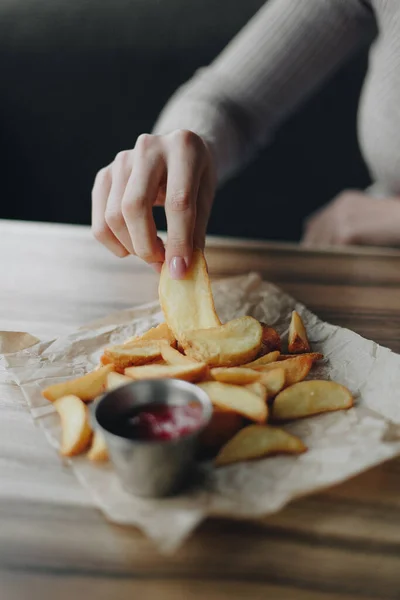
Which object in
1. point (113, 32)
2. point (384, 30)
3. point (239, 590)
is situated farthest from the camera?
point (113, 32)

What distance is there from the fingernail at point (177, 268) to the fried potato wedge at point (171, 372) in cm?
21

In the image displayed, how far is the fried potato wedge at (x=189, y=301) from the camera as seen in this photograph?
3.59ft

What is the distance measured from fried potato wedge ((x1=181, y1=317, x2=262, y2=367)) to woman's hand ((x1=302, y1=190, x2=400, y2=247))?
82 cm

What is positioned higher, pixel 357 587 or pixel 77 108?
pixel 77 108

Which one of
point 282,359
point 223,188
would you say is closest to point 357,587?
point 282,359

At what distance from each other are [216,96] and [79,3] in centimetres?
106

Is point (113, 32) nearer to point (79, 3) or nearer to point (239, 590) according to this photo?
point (79, 3)

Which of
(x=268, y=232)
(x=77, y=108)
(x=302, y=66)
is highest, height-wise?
(x=302, y=66)

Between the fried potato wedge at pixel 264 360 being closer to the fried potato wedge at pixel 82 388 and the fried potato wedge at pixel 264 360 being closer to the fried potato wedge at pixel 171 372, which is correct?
the fried potato wedge at pixel 171 372

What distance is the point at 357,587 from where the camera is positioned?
0.67 metres

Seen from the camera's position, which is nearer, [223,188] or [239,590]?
[239,590]

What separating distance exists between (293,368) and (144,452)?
0.36 meters

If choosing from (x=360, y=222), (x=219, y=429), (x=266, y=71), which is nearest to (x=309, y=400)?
(x=219, y=429)

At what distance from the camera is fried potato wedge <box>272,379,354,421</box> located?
3.08 feet
